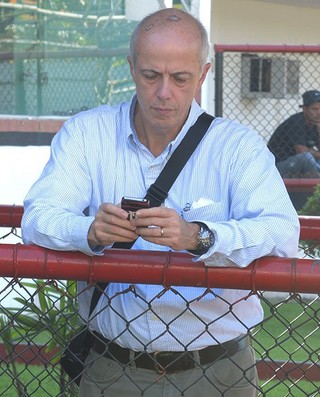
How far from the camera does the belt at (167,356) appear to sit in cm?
287

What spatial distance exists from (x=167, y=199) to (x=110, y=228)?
0.37 m

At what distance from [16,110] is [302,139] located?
3188 mm

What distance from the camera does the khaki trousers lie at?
290cm

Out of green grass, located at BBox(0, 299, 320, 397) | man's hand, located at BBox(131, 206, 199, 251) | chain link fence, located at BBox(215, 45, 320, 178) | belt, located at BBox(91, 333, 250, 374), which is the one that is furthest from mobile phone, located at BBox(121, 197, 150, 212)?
chain link fence, located at BBox(215, 45, 320, 178)

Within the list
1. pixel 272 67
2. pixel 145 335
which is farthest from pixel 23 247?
pixel 272 67

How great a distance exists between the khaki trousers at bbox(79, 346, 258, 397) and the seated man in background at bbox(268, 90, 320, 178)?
6233 mm

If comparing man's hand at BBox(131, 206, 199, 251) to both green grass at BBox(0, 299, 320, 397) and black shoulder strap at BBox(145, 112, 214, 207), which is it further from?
green grass at BBox(0, 299, 320, 397)

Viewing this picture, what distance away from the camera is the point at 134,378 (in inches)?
115

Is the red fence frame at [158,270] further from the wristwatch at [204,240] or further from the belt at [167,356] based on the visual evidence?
the belt at [167,356]

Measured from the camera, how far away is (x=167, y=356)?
9.44 feet

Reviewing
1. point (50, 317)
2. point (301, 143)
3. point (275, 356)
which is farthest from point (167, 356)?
point (301, 143)

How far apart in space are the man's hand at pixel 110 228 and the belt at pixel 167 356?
0.39 metres

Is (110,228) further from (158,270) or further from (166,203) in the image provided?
(166,203)

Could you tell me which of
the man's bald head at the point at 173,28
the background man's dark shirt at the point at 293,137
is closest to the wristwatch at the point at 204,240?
the man's bald head at the point at 173,28
